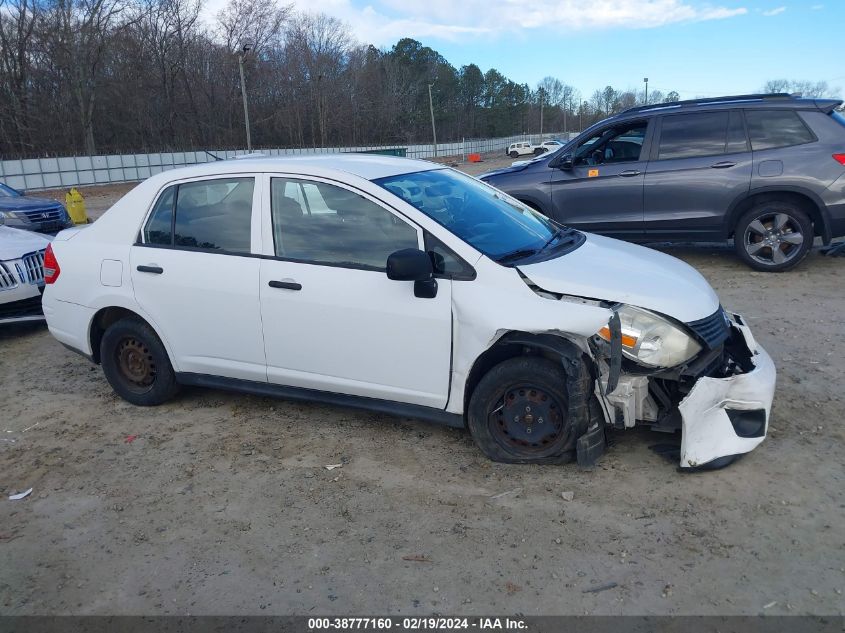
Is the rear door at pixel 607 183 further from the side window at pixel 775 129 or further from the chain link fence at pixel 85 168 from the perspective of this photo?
the chain link fence at pixel 85 168

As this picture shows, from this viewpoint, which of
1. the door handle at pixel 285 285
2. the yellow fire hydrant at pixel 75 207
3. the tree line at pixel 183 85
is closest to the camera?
→ the door handle at pixel 285 285

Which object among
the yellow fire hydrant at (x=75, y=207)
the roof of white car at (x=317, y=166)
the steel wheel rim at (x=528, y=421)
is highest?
the roof of white car at (x=317, y=166)

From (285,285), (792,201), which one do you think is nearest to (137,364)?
(285,285)

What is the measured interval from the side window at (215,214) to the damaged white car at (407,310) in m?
0.01

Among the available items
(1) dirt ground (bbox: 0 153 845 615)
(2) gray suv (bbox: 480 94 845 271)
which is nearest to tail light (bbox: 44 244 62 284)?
(1) dirt ground (bbox: 0 153 845 615)

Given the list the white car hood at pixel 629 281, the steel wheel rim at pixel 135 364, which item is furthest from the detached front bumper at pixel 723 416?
the steel wheel rim at pixel 135 364

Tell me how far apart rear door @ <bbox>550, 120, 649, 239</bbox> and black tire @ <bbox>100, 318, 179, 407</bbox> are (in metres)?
5.52

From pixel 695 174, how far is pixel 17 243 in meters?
7.64

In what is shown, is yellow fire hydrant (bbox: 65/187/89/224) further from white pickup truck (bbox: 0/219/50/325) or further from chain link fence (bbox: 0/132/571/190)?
chain link fence (bbox: 0/132/571/190)

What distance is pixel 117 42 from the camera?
2088 inches

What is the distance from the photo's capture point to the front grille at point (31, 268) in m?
6.75

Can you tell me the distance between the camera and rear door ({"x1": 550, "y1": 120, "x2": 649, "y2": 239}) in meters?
8.13

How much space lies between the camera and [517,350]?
3664mm

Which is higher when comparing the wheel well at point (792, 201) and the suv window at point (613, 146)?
the suv window at point (613, 146)
